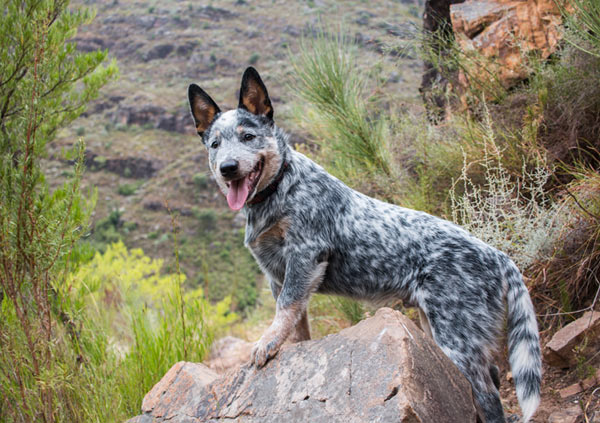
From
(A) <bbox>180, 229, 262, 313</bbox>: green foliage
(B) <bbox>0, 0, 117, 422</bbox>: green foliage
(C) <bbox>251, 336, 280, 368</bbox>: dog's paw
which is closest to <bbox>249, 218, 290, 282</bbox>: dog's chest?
(C) <bbox>251, 336, 280, 368</bbox>: dog's paw

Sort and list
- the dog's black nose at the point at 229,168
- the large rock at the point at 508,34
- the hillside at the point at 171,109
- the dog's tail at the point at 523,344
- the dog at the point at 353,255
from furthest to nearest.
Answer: the hillside at the point at 171,109
the large rock at the point at 508,34
the dog's black nose at the point at 229,168
the dog at the point at 353,255
the dog's tail at the point at 523,344

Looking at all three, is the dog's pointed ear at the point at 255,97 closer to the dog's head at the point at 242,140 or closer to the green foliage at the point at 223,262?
the dog's head at the point at 242,140

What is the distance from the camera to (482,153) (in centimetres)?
462

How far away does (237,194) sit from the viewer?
2.79m

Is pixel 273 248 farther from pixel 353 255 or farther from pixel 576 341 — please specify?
pixel 576 341

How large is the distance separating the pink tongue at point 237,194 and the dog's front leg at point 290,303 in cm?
43

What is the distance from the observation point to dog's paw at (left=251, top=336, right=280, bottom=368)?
2598mm

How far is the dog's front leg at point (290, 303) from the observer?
2619mm

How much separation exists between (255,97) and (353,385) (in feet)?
5.80

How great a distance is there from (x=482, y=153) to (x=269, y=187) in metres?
2.52

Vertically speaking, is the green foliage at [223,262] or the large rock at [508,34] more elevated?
the large rock at [508,34]

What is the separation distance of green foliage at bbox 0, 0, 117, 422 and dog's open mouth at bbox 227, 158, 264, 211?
1.05m

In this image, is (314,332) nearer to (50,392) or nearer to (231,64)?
(50,392)

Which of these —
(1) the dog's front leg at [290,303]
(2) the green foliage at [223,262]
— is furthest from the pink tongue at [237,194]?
(2) the green foliage at [223,262]
